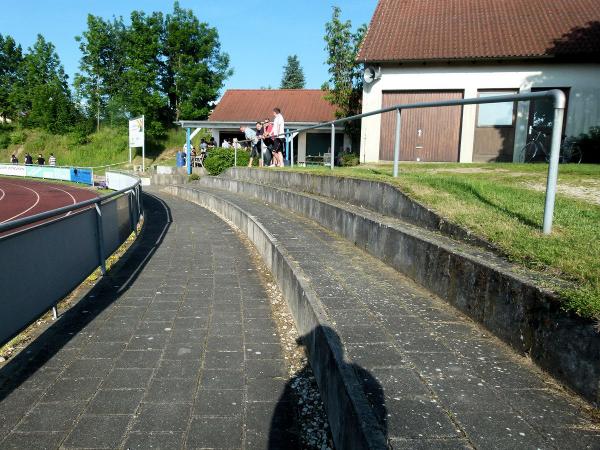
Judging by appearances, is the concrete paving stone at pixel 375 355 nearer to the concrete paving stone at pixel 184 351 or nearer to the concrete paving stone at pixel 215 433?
the concrete paving stone at pixel 215 433

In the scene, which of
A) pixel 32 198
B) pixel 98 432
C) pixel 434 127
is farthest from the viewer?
pixel 32 198

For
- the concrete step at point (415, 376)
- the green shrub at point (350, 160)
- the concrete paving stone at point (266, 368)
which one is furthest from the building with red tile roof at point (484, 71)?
the concrete paving stone at point (266, 368)

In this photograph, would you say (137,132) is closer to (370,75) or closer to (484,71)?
(370,75)

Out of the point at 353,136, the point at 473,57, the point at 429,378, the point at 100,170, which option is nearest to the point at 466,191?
the point at 429,378

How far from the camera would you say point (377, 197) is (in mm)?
6539

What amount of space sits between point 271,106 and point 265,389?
3019 centimetres

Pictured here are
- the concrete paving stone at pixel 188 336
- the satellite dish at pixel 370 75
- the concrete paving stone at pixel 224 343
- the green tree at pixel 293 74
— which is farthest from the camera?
the green tree at pixel 293 74

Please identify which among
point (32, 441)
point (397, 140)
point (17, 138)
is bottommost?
point (32, 441)

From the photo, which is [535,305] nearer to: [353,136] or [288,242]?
[288,242]

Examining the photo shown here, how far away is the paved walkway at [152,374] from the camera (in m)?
2.84

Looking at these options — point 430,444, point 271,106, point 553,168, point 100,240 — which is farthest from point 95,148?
point 430,444

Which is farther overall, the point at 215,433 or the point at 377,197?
the point at 377,197

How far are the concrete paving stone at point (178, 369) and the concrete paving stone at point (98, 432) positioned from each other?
0.61 meters

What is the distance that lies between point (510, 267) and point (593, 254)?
1.94ft
